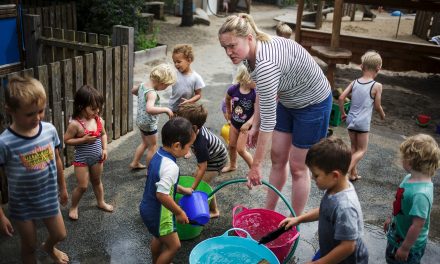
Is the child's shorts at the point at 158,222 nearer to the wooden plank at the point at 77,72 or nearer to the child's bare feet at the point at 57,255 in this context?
the child's bare feet at the point at 57,255

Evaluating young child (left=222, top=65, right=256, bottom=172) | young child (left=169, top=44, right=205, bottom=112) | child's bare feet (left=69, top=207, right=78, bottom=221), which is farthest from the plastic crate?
child's bare feet (left=69, top=207, right=78, bottom=221)

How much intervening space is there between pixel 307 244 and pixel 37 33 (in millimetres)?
5695

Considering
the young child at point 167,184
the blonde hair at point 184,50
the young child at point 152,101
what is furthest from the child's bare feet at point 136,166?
the young child at point 167,184

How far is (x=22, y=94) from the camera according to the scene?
2.59 meters

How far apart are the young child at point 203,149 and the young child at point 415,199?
1496mm

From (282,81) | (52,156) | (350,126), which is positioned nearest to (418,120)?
(350,126)

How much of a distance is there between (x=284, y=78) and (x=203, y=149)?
896 mm

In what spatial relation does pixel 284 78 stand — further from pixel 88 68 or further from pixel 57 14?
pixel 57 14

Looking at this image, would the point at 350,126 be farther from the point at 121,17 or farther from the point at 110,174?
the point at 121,17

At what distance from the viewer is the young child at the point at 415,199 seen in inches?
105

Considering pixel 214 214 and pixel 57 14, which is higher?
pixel 57 14

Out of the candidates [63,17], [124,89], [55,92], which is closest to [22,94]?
[55,92]

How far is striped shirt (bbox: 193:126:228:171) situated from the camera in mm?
3533

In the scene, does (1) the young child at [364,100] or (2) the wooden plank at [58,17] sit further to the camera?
(2) the wooden plank at [58,17]
